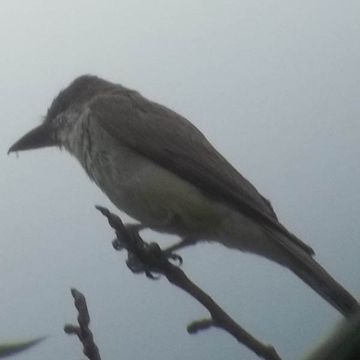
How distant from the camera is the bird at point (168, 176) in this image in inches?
168

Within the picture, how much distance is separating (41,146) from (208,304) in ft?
12.5

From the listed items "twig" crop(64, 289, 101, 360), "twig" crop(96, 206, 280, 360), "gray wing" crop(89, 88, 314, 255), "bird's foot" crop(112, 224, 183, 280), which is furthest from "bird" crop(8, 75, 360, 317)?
"twig" crop(64, 289, 101, 360)

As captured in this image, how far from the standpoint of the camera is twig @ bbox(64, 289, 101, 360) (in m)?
1.58

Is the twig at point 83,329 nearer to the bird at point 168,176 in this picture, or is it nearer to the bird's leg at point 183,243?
the bird at point 168,176

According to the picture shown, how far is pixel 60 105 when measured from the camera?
19.2ft

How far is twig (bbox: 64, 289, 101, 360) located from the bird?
1771 millimetres

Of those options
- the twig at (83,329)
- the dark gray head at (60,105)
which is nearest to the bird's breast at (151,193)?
the dark gray head at (60,105)

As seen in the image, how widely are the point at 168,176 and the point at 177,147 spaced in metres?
0.41

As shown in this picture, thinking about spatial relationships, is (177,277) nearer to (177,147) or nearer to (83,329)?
(83,329)

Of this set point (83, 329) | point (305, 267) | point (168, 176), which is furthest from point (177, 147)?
point (83, 329)

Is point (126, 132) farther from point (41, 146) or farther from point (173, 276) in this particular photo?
point (173, 276)

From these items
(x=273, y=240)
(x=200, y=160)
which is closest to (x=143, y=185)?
(x=200, y=160)

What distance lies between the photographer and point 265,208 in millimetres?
4426

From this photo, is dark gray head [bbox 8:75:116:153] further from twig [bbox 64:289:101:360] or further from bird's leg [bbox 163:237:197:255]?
twig [bbox 64:289:101:360]
